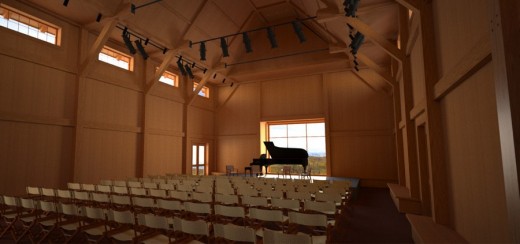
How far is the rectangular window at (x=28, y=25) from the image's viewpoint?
23.4 feet

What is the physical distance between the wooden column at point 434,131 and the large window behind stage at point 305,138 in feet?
28.1

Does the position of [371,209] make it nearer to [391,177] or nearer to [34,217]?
[391,177]

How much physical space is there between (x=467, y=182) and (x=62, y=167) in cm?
969

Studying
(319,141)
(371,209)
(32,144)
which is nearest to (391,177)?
(319,141)

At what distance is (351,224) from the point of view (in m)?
5.59

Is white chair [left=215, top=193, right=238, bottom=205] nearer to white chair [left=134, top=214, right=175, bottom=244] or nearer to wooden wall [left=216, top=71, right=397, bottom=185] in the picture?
white chair [left=134, top=214, right=175, bottom=244]

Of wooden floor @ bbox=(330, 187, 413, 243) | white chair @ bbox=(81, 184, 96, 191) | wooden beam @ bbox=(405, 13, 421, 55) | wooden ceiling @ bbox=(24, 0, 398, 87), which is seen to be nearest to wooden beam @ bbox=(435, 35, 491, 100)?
wooden beam @ bbox=(405, 13, 421, 55)

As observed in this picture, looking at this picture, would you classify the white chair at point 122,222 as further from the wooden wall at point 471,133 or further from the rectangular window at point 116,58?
the rectangular window at point 116,58

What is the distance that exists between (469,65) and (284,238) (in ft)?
8.38

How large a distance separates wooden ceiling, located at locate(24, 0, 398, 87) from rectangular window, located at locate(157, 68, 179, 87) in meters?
1.00

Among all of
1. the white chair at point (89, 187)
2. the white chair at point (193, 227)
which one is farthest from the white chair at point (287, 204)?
the white chair at point (89, 187)

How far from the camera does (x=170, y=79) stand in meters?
12.8

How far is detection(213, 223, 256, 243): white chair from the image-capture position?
279 cm

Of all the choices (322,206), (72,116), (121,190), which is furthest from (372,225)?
(72,116)
